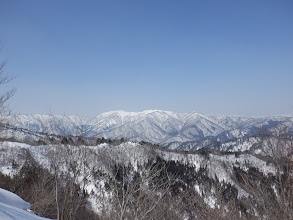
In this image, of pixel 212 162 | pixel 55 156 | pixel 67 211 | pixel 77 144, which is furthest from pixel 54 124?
pixel 212 162

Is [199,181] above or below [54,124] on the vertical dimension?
below

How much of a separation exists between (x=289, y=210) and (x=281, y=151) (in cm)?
854

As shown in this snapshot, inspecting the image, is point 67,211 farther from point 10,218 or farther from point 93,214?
point 93,214

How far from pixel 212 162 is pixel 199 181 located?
65.1 feet

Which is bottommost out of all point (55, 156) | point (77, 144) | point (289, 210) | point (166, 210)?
point (166, 210)

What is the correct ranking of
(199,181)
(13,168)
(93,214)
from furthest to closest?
1. (199,181)
2. (93,214)
3. (13,168)

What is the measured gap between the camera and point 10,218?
3.29 m

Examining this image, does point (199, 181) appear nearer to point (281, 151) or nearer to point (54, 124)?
point (281, 151)

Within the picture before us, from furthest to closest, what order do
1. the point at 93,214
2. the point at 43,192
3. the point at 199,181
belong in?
1. the point at 199,181
2. the point at 93,214
3. the point at 43,192

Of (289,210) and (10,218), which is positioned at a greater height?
(10,218)

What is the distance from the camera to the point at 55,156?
12.8m

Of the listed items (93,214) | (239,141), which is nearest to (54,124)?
(93,214)

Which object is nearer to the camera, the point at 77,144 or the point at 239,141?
the point at 77,144

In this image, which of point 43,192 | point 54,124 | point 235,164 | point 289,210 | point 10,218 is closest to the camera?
point 10,218
